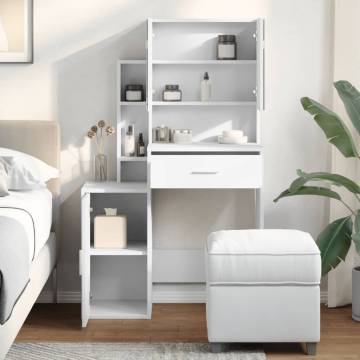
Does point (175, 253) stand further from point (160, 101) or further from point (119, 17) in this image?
point (119, 17)

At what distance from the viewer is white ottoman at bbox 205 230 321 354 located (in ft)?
10.4

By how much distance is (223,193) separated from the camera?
413 cm

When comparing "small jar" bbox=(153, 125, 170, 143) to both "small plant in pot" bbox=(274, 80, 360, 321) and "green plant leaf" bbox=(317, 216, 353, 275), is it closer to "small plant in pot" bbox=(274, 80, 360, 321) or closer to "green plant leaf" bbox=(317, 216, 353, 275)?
"small plant in pot" bbox=(274, 80, 360, 321)

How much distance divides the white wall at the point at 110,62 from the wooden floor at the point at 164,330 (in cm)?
73

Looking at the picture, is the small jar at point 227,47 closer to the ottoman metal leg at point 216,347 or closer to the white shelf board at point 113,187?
the white shelf board at point 113,187

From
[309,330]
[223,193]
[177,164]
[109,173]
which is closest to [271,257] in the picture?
[309,330]

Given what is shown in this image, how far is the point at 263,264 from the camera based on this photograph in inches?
125

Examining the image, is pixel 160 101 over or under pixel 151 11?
under

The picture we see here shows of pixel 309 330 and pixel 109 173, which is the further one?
pixel 109 173

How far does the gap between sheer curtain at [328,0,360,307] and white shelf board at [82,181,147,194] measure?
107 cm

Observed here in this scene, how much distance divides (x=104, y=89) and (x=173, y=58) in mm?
414

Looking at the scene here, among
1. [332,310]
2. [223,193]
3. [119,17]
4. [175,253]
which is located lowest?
[332,310]

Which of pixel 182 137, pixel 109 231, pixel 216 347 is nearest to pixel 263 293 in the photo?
pixel 216 347

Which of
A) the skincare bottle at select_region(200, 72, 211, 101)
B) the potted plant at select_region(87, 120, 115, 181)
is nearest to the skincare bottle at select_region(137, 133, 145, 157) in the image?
the potted plant at select_region(87, 120, 115, 181)
